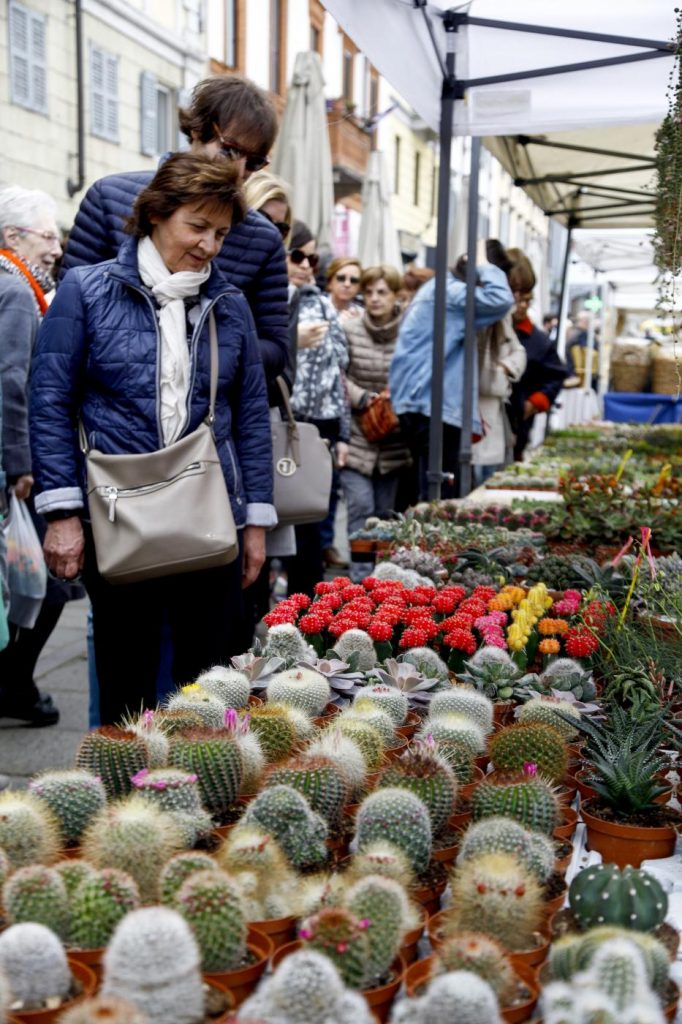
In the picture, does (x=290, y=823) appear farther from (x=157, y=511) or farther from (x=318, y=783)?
(x=157, y=511)

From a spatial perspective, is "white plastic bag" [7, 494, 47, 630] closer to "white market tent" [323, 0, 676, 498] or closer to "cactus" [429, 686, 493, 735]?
"white market tent" [323, 0, 676, 498]

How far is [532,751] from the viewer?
74.8 inches

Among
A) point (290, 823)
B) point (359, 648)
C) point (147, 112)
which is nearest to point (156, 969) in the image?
point (290, 823)

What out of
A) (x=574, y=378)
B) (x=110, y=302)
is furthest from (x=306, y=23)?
(x=110, y=302)

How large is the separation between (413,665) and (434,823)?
0.84 meters

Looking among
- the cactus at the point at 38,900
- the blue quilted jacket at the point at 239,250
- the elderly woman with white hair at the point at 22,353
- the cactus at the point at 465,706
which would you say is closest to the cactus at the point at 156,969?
the cactus at the point at 38,900

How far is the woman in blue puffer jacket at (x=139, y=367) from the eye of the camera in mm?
2779

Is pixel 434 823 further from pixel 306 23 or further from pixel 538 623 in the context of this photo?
pixel 306 23

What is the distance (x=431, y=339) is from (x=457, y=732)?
4.28 metres

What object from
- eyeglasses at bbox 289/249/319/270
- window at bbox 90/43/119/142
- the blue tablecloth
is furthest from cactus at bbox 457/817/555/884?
window at bbox 90/43/119/142

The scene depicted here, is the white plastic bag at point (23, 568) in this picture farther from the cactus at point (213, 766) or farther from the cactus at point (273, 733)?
the cactus at point (213, 766)

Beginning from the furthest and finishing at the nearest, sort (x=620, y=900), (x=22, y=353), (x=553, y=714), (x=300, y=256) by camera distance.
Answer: (x=300, y=256)
(x=22, y=353)
(x=553, y=714)
(x=620, y=900)

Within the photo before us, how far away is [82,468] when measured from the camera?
2.87 metres

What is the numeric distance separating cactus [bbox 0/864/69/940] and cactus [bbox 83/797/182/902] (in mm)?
106
